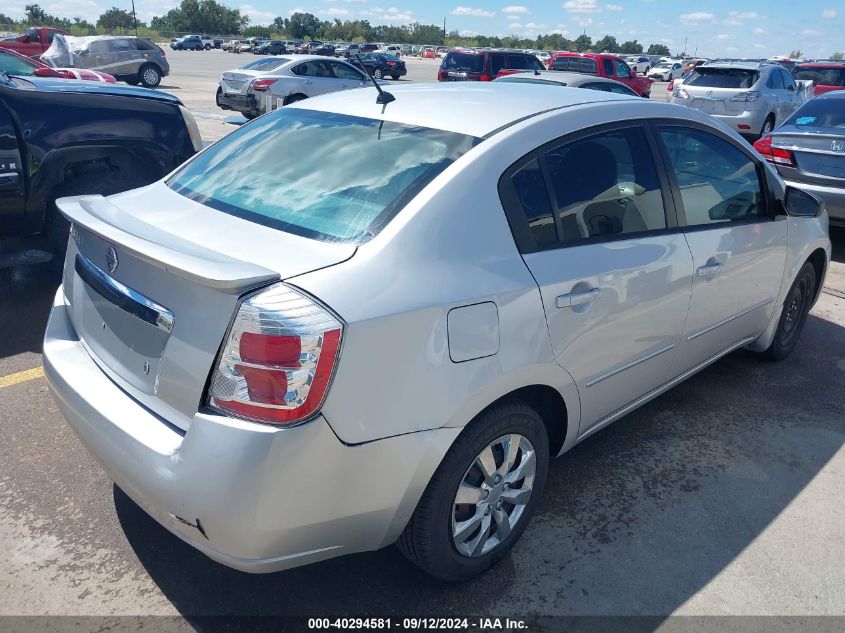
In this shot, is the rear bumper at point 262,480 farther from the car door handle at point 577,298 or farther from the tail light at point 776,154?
the tail light at point 776,154

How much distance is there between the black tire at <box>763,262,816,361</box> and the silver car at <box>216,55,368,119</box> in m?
12.5

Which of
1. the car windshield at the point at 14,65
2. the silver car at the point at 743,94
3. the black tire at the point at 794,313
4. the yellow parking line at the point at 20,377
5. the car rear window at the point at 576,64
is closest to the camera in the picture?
the yellow parking line at the point at 20,377

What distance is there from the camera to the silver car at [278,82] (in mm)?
15938

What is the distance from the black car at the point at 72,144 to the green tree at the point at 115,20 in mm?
94289

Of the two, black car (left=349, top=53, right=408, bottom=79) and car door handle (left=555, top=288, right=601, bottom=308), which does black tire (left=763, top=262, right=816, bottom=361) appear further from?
black car (left=349, top=53, right=408, bottom=79)

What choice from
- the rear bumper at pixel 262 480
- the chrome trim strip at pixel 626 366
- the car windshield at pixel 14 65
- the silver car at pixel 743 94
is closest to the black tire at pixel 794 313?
the chrome trim strip at pixel 626 366

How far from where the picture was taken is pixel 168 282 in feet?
7.29

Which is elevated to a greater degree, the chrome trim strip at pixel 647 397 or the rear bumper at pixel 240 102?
the chrome trim strip at pixel 647 397

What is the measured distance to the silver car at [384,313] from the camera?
2.06m

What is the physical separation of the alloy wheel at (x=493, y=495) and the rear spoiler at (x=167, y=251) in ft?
3.31

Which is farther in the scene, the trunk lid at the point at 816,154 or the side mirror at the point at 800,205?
the trunk lid at the point at 816,154

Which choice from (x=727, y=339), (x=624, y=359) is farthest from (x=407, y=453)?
(x=727, y=339)

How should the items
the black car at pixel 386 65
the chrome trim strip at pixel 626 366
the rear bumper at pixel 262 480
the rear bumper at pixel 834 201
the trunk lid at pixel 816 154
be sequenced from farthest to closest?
the black car at pixel 386 65
the trunk lid at pixel 816 154
the rear bumper at pixel 834 201
the chrome trim strip at pixel 626 366
the rear bumper at pixel 262 480

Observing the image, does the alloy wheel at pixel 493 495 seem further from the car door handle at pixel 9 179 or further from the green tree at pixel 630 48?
the green tree at pixel 630 48
